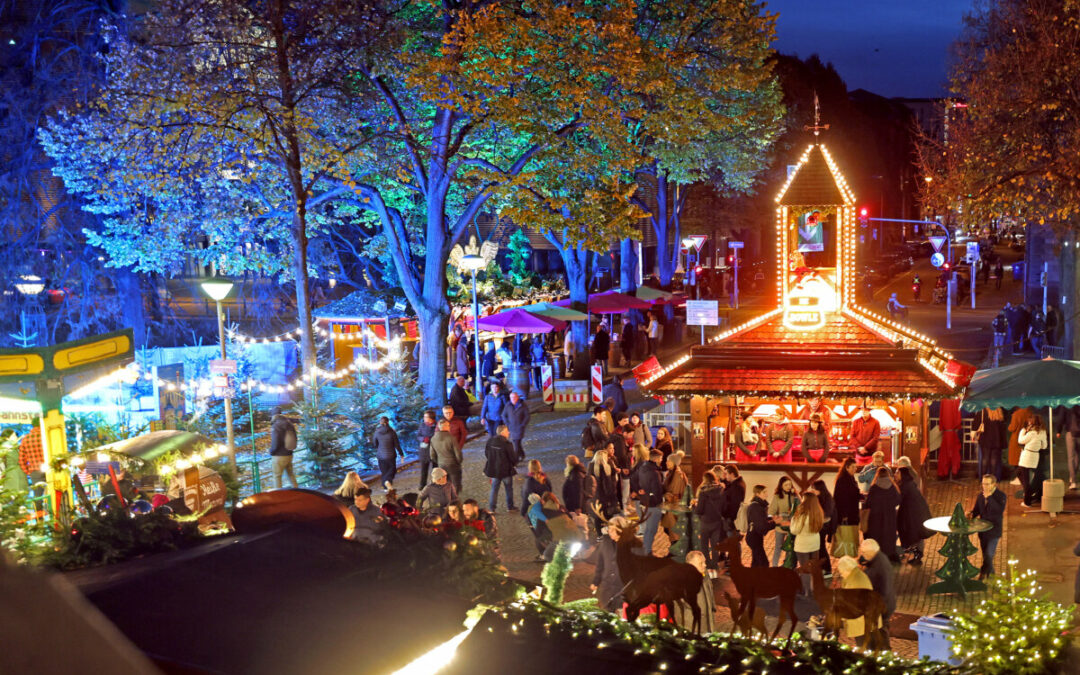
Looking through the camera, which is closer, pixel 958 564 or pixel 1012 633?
pixel 1012 633

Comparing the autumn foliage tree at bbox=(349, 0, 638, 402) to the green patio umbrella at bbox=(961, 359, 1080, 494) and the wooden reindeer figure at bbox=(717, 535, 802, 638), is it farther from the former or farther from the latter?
the wooden reindeer figure at bbox=(717, 535, 802, 638)

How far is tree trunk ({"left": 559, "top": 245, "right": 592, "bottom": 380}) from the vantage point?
3111 cm

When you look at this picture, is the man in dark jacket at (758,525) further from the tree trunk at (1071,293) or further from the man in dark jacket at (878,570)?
the tree trunk at (1071,293)

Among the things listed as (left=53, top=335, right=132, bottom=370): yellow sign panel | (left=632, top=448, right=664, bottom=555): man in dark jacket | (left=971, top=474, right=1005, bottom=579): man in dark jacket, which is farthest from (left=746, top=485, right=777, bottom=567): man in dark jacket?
(left=53, top=335, right=132, bottom=370): yellow sign panel

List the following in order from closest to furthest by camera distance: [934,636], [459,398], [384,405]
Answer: [934,636], [384,405], [459,398]

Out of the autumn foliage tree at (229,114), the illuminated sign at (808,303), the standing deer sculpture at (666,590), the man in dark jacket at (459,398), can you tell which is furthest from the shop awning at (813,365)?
the standing deer sculpture at (666,590)

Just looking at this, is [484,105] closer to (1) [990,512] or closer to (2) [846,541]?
(2) [846,541]

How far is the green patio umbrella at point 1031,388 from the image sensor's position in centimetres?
1444

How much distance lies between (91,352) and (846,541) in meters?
8.87

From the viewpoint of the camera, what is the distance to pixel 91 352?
498 inches

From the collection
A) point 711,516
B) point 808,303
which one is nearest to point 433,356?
point 808,303

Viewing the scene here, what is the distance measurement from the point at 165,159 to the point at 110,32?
8012 mm

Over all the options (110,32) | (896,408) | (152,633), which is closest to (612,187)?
(896,408)

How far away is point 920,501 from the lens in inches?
495
